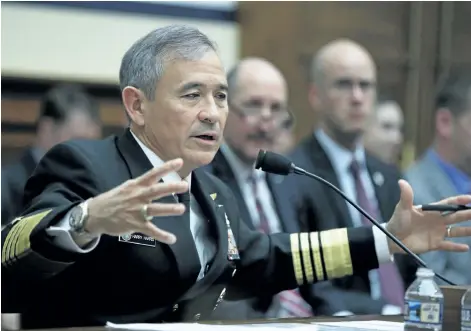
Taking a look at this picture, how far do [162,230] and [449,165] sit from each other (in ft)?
8.21

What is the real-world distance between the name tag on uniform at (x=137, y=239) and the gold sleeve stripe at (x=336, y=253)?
587mm

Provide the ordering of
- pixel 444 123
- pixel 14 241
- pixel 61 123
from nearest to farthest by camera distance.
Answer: pixel 14 241
pixel 444 123
pixel 61 123

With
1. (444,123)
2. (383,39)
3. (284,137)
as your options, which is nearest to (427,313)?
(444,123)

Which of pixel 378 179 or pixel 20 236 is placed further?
pixel 378 179

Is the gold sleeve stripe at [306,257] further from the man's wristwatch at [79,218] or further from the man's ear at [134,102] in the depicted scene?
the man's wristwatch at [79,218]

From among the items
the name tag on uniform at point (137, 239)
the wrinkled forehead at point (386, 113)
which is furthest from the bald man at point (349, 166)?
the wrinkled forehead at point (386, 113)

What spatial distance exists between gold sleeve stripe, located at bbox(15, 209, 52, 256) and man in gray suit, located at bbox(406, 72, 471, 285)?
2.18 meters

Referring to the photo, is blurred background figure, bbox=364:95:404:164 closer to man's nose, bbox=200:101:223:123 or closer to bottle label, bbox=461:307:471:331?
man's nose, bbox=200:101:223:123

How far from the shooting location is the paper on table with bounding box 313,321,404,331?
2.30 metres

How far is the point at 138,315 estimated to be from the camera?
8.41ft

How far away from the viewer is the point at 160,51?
2645 mm

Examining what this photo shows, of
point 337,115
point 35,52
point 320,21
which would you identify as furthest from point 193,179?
point 320,21

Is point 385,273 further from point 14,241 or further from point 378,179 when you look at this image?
point 14,241

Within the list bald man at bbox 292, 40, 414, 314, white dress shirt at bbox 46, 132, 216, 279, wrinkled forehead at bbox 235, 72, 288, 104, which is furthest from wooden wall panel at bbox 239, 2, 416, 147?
white dress shirt at bbox 46, 132, 216, 279
